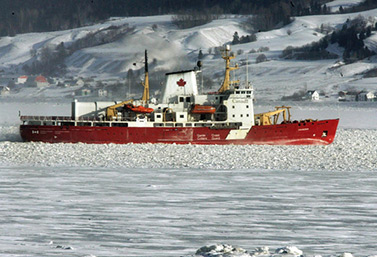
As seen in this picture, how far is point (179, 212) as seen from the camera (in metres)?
20.4

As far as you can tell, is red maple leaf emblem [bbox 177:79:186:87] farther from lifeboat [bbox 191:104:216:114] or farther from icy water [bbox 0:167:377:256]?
icy water [bbox 0:167:377:256]

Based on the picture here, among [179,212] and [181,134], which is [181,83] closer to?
[181,134]

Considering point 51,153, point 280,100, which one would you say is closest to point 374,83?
point 280,100

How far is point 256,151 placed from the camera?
39594 mm

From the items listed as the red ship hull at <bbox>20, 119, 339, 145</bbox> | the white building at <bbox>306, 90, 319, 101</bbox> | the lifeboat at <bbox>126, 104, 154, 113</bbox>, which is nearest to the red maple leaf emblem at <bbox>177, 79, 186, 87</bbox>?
the lifeboat at <bbox>126, 104, 154, 113</bbox>

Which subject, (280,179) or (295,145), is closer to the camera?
(280,179)

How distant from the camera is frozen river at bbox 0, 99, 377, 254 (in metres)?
17.0

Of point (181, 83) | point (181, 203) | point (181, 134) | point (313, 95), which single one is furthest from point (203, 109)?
point (313, 95)

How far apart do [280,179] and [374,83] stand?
571 ft

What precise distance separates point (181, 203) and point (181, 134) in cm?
2377

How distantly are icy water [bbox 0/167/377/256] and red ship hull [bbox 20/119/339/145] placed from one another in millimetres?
16115

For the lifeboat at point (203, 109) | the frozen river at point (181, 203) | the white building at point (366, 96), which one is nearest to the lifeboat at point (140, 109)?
the lifeboat at point (203, 109)

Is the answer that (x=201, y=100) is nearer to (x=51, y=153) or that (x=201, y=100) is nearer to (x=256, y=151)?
(x=256, y=151)

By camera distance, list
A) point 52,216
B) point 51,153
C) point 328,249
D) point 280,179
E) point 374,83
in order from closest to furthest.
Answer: point 328,249 < point 52,216 < point 280,179 < point 51,153 < point 374,83
